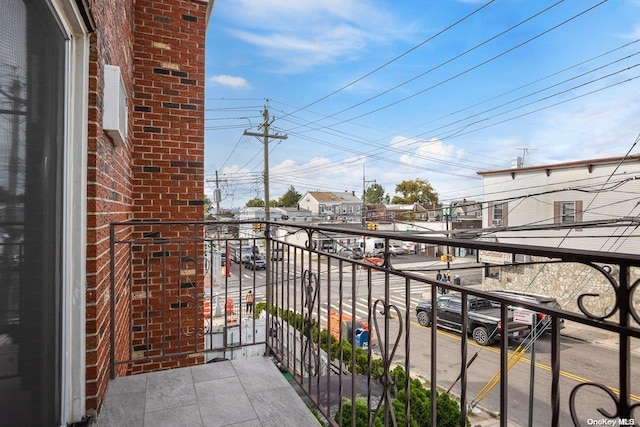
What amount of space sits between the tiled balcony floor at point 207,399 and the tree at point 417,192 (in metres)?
37.5

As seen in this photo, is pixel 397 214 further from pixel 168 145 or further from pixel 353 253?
pixel 353 253

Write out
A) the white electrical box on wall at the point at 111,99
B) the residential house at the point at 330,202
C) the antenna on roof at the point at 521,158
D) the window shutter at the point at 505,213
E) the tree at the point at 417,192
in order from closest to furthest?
the white electrical box on wall at the point at 111,99 → the window shutter at the point at 505,213 → the antenna on roof at the point at 521,158 → the tree at the point at 417,192 → the residential house at the point at 330,202

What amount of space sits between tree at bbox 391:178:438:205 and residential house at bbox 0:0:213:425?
3769 cm

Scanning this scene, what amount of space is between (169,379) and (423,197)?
38.2m

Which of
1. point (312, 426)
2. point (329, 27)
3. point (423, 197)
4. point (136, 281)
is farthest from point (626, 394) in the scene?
point (423, 197)

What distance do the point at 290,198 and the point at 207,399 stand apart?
48.8 m

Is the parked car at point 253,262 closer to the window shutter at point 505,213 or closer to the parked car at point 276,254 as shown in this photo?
the parked car at point 276,254

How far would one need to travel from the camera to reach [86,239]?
4.80 ft

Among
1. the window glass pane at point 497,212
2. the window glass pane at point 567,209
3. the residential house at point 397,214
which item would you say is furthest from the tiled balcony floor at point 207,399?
the window glass pane at point 497,212

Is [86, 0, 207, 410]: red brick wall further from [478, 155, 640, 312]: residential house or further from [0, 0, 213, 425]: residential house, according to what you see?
[478, 155, 640, 312]: residential house

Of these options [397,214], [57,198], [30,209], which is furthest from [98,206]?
[397,214]

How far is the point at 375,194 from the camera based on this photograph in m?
45.5

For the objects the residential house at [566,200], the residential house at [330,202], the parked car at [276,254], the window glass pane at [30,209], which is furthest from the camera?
the residential house at [330,202]

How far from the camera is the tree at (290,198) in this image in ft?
164
